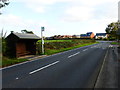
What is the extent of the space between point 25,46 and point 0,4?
6.90m

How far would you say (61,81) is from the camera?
25.1ft

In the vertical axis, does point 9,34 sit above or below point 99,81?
above

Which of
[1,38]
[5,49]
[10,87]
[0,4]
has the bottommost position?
[10,87]

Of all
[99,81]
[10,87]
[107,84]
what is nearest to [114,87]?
[107,84]

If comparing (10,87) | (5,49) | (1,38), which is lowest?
(10,87)

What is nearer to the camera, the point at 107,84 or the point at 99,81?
the point at 107,84

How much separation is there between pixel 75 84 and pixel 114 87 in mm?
1849

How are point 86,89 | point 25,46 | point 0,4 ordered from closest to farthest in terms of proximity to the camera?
point 86,89
point 0,4
point 25,46

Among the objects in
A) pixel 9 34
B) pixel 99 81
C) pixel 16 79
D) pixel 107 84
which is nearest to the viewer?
pixel 107 84

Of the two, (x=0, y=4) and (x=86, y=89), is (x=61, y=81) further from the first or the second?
(x=0, y=4)

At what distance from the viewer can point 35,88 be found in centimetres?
661

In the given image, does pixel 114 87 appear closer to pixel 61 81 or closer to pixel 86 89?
pixel 86 89

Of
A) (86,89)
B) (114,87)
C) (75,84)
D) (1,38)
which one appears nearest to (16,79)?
(75,84)

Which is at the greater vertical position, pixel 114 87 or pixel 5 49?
pixel 5 49
